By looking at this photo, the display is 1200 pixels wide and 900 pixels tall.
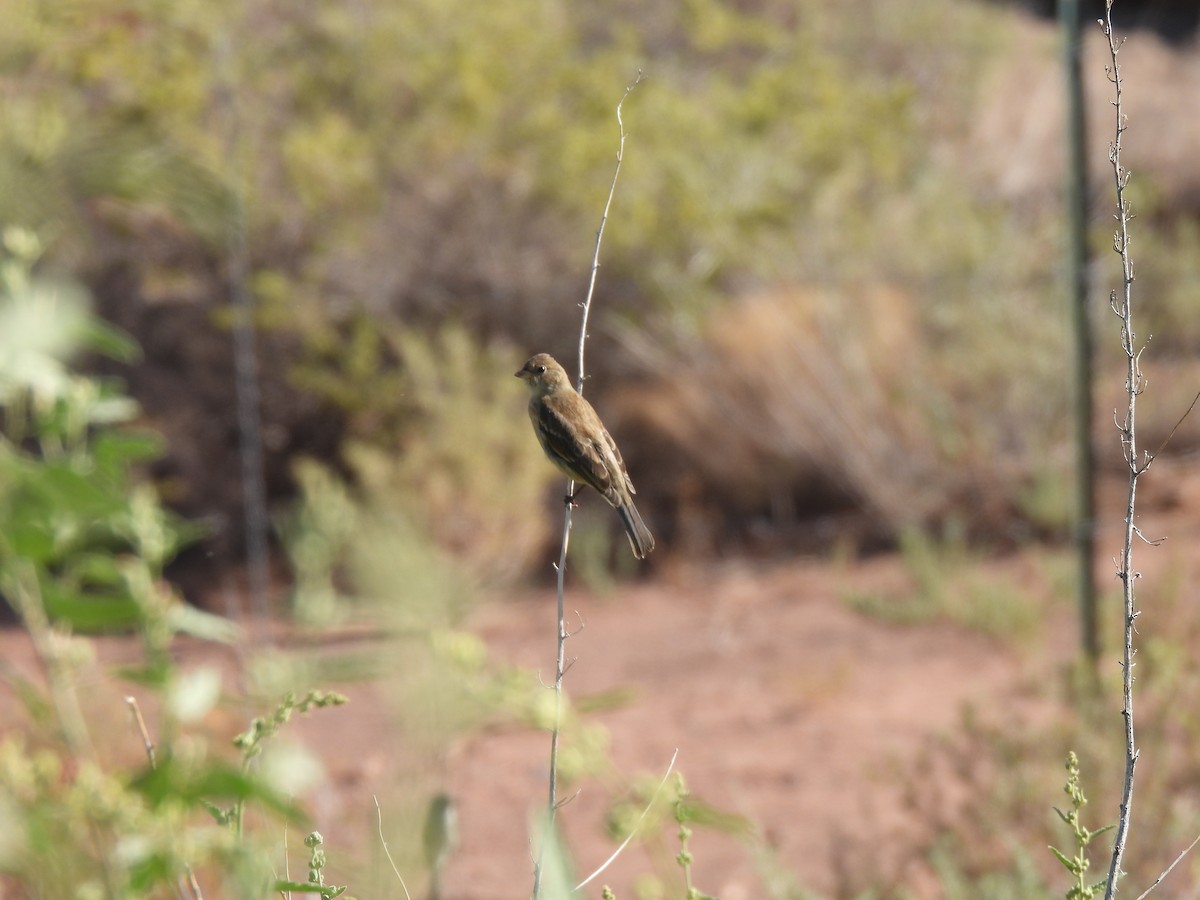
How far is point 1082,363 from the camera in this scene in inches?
256

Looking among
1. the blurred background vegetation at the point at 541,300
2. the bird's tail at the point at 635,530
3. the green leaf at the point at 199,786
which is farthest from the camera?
the blurred background vegetation at the point at 541,300

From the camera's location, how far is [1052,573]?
7.93m

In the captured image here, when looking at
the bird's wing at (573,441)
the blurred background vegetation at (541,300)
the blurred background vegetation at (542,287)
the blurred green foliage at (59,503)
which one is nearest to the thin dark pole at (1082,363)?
the blurred background vegetation at (541,300)

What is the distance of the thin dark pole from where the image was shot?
6.41m

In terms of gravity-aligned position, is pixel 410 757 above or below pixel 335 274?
above

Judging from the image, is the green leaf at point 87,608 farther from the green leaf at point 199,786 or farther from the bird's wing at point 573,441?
the bird's wing at point 573,441

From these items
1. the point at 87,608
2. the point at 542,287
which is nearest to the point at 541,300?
the point at 542,287

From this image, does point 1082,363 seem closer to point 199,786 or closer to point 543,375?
point 543,375

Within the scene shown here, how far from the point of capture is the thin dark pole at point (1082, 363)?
21.0 feet

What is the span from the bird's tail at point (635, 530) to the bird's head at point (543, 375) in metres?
0.45

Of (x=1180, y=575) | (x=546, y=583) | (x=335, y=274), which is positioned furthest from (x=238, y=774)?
(x=335, y=274)

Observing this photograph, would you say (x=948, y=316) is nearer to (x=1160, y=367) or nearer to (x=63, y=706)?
(x=1160, y=367)

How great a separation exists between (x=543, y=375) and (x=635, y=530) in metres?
0.75

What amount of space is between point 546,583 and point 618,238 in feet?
9.07
